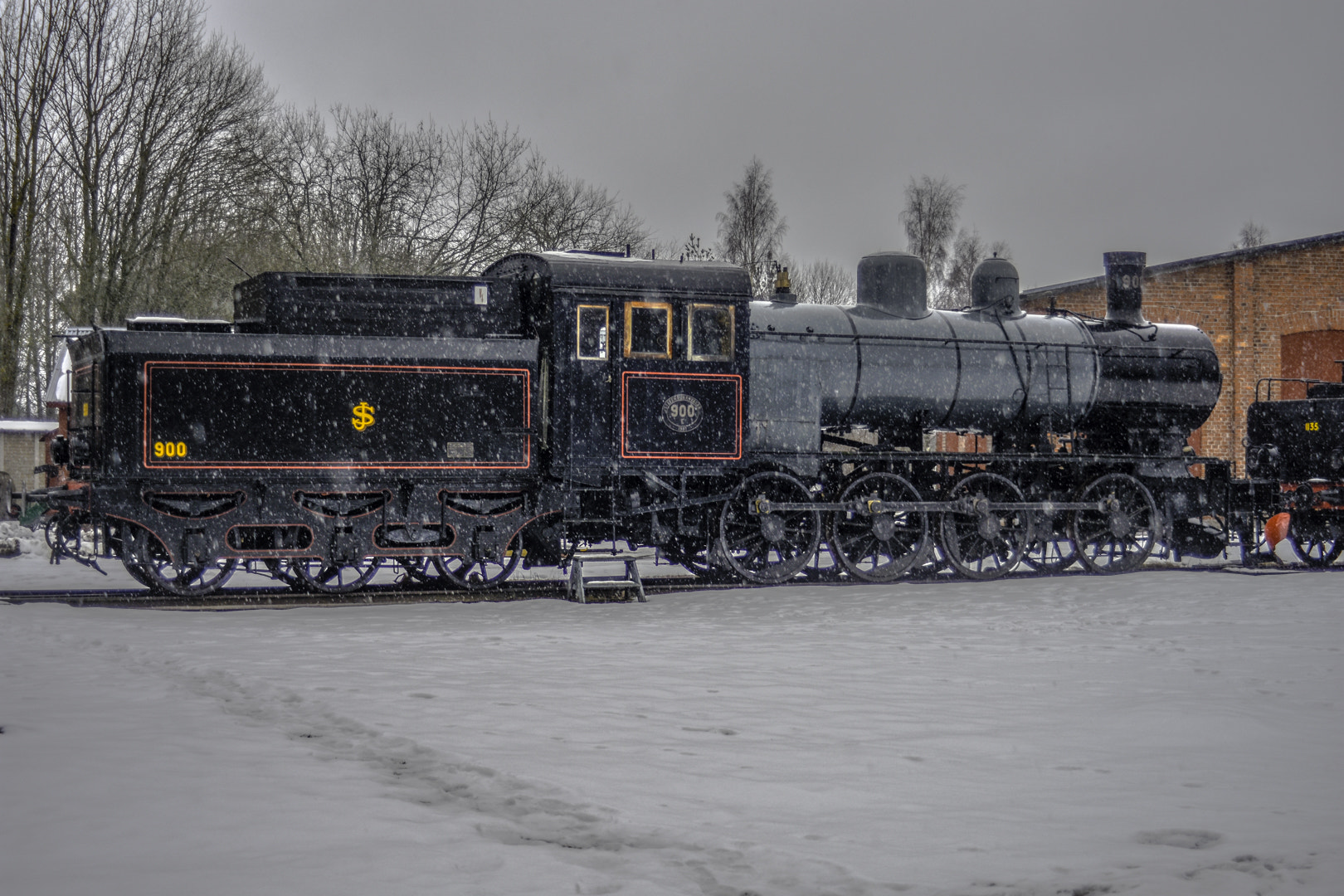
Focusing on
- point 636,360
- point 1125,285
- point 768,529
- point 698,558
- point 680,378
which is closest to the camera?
point 636,360

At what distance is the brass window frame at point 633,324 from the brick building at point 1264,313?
514 inches

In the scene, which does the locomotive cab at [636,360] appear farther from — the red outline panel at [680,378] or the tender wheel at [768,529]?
the tender wheel at [768,529]

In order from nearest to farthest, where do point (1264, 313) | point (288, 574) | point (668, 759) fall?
point (668, 759)
point (288, 574)
point (1264, 313)

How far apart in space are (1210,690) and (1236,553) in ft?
40.2

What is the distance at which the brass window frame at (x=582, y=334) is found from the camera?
11273 mm

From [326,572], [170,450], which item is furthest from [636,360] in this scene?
[170,450]

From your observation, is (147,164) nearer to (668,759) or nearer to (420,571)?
(420,571)

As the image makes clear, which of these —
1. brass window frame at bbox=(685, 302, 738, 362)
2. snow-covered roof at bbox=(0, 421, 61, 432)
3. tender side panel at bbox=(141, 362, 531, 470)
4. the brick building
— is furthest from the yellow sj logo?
snow-covered roof at bbox=(0, 421, 61, 432)

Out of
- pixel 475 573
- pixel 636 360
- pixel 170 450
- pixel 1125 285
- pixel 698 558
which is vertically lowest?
pixel 475 573

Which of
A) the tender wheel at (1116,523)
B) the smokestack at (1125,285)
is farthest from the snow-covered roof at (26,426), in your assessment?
the smokestack at (1125,285)

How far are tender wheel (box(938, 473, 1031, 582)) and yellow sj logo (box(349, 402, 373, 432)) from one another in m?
6.02

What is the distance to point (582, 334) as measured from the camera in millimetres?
11273

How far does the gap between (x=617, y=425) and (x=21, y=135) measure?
2255 centimetres

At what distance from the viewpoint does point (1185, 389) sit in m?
13.7
